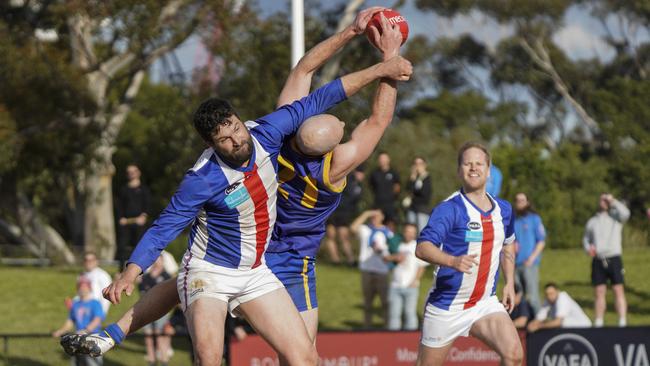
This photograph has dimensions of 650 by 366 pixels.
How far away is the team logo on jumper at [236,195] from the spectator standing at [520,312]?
7.04m

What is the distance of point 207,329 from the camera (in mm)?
6812

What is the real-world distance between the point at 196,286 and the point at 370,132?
1428mm

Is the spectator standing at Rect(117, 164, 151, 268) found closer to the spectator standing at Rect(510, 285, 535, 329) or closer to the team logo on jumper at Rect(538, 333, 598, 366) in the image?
the spectator standing at Rect(510, 285, 535, 329)

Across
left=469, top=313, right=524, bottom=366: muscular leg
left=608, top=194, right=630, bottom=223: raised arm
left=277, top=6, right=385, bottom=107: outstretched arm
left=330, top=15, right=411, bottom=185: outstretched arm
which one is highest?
left=277, top=6, right=385, bottom=107: outstretched arm

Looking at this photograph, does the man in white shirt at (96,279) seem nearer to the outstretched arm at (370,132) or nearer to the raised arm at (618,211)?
the raised arm at (618,211)

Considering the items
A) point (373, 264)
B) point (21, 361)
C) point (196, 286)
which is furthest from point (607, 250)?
point (196, 286)

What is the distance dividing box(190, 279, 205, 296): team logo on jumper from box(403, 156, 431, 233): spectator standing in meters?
8.82

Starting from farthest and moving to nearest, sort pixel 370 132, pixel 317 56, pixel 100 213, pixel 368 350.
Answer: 1. pixel 100 213
2. pixel 368 350
3. pixel 317 56
4. pixel 370 132

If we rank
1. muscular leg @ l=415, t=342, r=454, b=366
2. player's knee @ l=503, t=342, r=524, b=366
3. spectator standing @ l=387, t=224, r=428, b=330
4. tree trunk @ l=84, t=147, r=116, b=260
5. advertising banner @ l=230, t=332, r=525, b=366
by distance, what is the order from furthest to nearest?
tree trunk @ l=84, t=147, r=116, b=260, spectator standing @ l=387, t=224, r=428, b=330, advertising banner @ l=230, t=332, r=525, b=366, muscular leg @ l=415, t=342, r=454, b=366, player's knee @ l=503, t=342, r=524, b=366

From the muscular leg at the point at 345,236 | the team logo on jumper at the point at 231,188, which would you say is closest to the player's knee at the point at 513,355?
the team logo on jumper at the point at 231,188

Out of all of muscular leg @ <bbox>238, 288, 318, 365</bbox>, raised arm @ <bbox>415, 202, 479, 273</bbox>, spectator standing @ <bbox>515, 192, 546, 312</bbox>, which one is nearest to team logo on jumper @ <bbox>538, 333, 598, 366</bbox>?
spectator standing @ <bbox>515, 192, 546, 312</bbox>

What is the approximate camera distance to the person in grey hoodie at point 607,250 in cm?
1475

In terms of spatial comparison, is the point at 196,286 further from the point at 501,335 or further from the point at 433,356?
the point at 501,335

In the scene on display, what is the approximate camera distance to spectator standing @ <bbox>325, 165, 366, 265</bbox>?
17484mm
